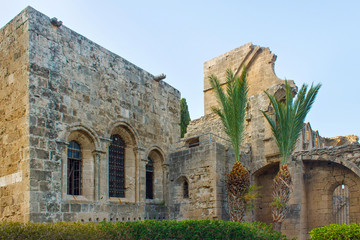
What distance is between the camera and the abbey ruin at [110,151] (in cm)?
1029

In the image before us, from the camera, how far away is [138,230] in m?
8.76

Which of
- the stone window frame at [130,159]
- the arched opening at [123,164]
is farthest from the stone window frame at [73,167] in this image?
the stone window frame at [130,159]

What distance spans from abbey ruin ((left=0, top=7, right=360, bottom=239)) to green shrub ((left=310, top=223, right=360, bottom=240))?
3.54 m

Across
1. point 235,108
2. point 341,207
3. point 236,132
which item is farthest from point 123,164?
point 341,207

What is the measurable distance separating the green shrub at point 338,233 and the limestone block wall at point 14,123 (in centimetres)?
772

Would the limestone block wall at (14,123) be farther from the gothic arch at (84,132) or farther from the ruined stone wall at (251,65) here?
the ruined stone wall at (251,65)

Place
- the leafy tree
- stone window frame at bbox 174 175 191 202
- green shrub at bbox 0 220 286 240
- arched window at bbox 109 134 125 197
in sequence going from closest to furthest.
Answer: green shrub at bbox 0 220 286 240 < arched window at bbox 109 134 125 197 < stone window frame at bbox 174 175 191 202 < the leafy tree

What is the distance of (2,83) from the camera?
36.9 ft

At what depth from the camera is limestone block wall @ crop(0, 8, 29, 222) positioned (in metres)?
9.89

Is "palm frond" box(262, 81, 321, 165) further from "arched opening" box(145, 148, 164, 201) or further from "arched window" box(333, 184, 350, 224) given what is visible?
"arched window" box(333, 184, 350, 224)

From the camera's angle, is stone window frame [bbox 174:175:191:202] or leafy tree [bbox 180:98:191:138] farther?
leafy tree [bbox 180:98:191:138]

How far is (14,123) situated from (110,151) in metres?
3.33

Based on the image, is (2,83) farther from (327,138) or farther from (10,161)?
(327,138)

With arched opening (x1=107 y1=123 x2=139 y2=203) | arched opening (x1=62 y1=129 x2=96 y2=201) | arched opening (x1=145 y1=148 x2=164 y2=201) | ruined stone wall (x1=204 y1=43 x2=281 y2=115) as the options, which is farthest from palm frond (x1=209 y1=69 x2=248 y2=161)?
ruined stone wall (x1=204 y1=43 x2=281 y2=115)
